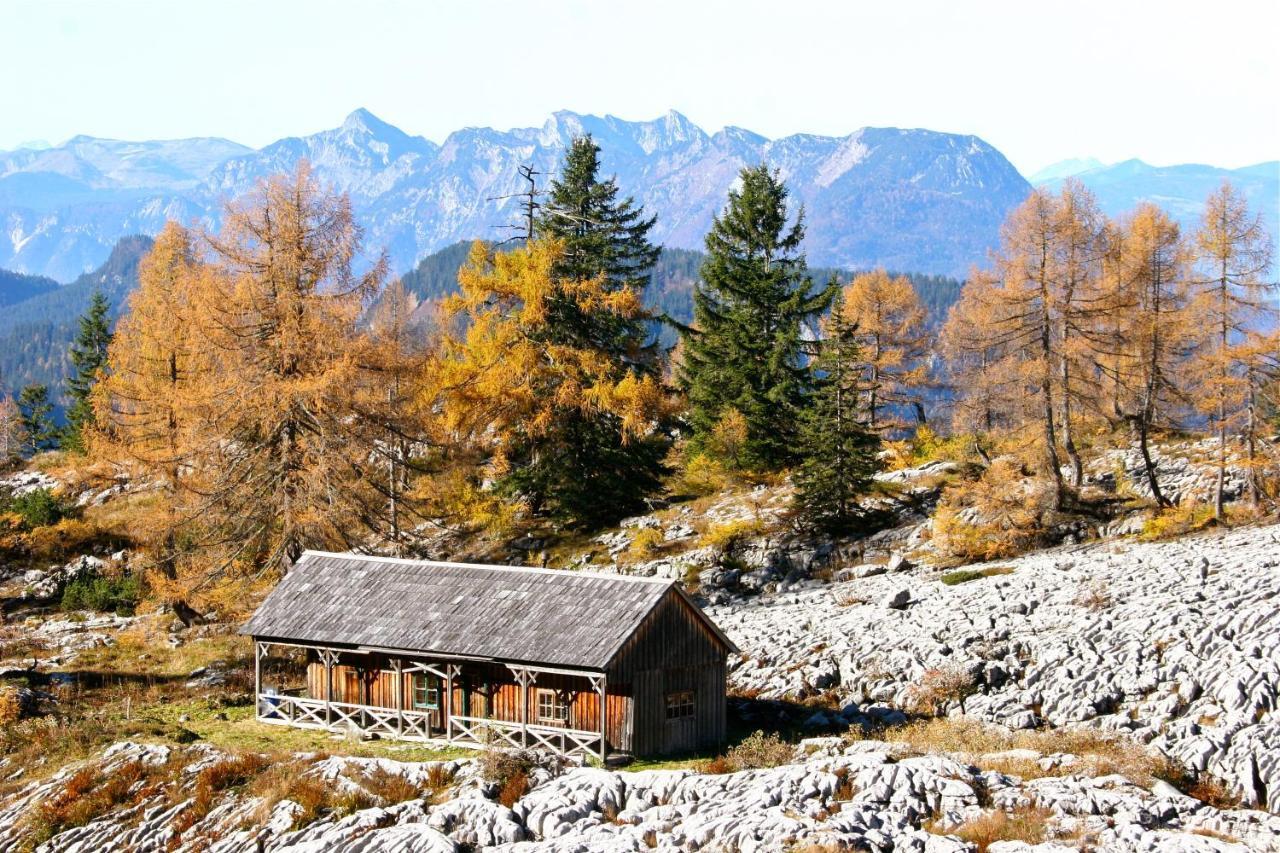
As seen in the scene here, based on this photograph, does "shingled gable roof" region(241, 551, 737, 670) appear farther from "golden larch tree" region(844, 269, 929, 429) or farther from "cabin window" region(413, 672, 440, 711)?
"golden larch tree" region(844, 269, 929, 429)

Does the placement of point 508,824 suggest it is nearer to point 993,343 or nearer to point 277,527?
point 277,527

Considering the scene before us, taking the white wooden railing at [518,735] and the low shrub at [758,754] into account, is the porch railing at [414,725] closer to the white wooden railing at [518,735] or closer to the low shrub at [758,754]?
the white wooden railing at [518,735]

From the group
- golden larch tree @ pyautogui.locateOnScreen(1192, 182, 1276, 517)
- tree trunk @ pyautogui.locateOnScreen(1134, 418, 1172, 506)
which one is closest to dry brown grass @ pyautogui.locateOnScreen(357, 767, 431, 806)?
tree trunk @ pyautogui.locateOnScreen(1134, 418, 1172, 506)

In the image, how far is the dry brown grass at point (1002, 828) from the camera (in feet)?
68.5

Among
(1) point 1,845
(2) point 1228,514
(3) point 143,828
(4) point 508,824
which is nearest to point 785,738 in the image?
(4) point 508,824

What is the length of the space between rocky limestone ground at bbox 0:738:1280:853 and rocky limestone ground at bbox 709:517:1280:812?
3803 millimetres

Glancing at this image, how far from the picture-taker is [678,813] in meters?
23.0

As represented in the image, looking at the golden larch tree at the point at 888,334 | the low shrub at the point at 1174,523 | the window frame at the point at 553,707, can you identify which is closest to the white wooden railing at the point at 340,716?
the window frame at the point at 553,707

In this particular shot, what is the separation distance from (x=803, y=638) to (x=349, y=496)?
51.3ft

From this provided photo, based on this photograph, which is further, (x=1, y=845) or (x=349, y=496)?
(x=349, y=496)

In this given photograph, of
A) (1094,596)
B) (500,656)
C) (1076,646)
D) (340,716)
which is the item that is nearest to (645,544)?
(340,716)

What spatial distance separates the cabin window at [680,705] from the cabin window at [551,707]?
2601mm

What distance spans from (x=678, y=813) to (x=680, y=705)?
6531mm

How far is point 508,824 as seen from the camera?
23.1 m
